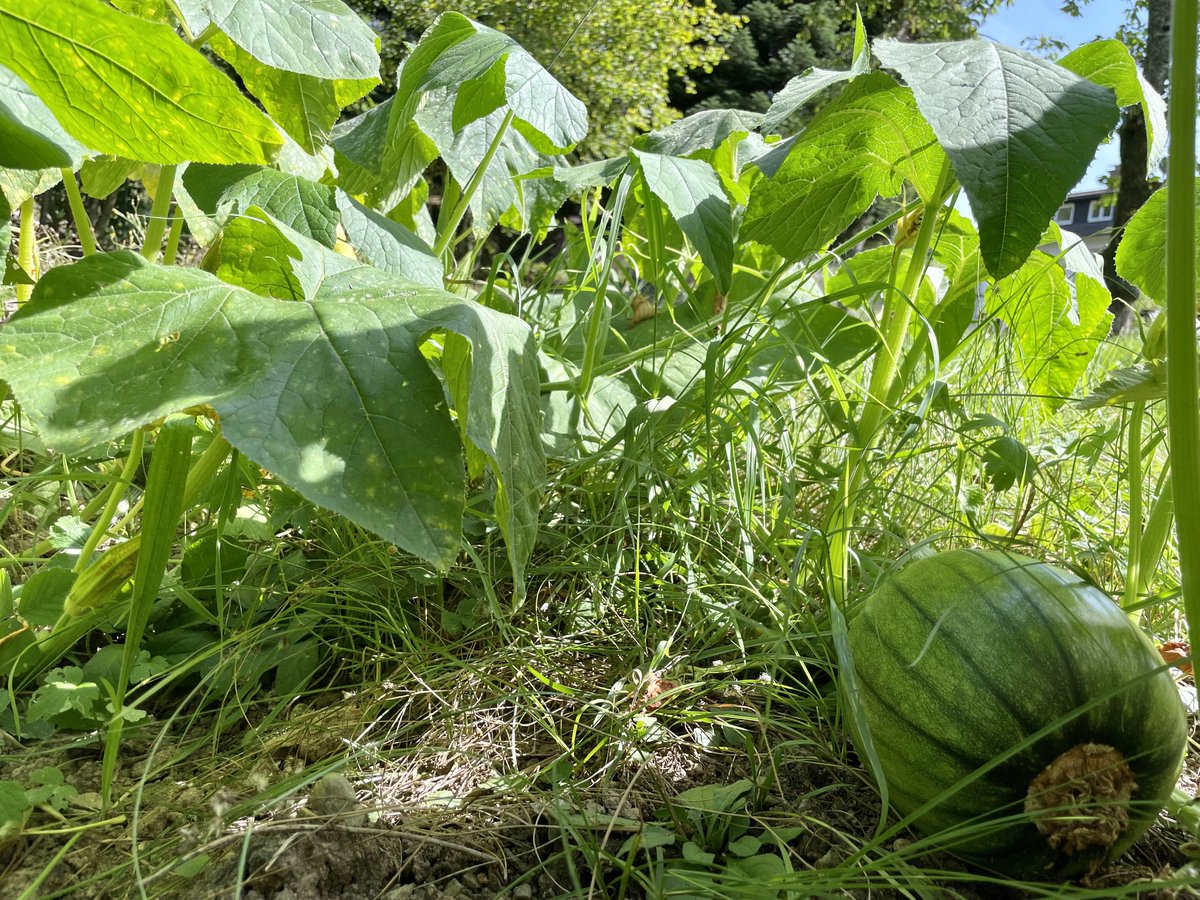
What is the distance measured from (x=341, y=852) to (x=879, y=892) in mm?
537

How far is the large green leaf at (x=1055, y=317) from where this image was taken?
1.49 m

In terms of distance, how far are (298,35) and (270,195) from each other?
245 millimetres

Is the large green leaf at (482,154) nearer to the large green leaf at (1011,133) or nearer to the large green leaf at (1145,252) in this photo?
the large green leaf at (1011,133)

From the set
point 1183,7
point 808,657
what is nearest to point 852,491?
point 808,657

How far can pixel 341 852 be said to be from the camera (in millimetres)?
875

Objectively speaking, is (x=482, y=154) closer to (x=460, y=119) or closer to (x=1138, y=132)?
(x=460, y=119)

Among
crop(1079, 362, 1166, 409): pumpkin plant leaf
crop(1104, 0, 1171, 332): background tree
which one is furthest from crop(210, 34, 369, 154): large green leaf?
crop(1104, 0, 1171, 332): background tree

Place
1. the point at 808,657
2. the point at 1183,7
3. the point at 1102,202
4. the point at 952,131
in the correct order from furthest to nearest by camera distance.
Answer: the point at 1102,202
the point at 808,657
the point at 952,131
the point at 1183,7

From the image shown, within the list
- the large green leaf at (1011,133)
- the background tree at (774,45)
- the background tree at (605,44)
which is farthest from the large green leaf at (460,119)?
the background tree at (774,45)

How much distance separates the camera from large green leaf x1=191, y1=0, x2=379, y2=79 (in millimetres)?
1002

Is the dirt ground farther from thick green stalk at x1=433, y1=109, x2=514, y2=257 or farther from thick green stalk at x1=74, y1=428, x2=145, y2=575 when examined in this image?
thick green stalk at x1=433, y1=109, x2=514, y2=257

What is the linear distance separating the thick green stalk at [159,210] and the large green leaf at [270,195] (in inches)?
0.9

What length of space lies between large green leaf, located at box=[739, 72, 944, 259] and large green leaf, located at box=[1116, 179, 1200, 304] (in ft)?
0.91

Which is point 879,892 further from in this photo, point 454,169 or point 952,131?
point 454,169
